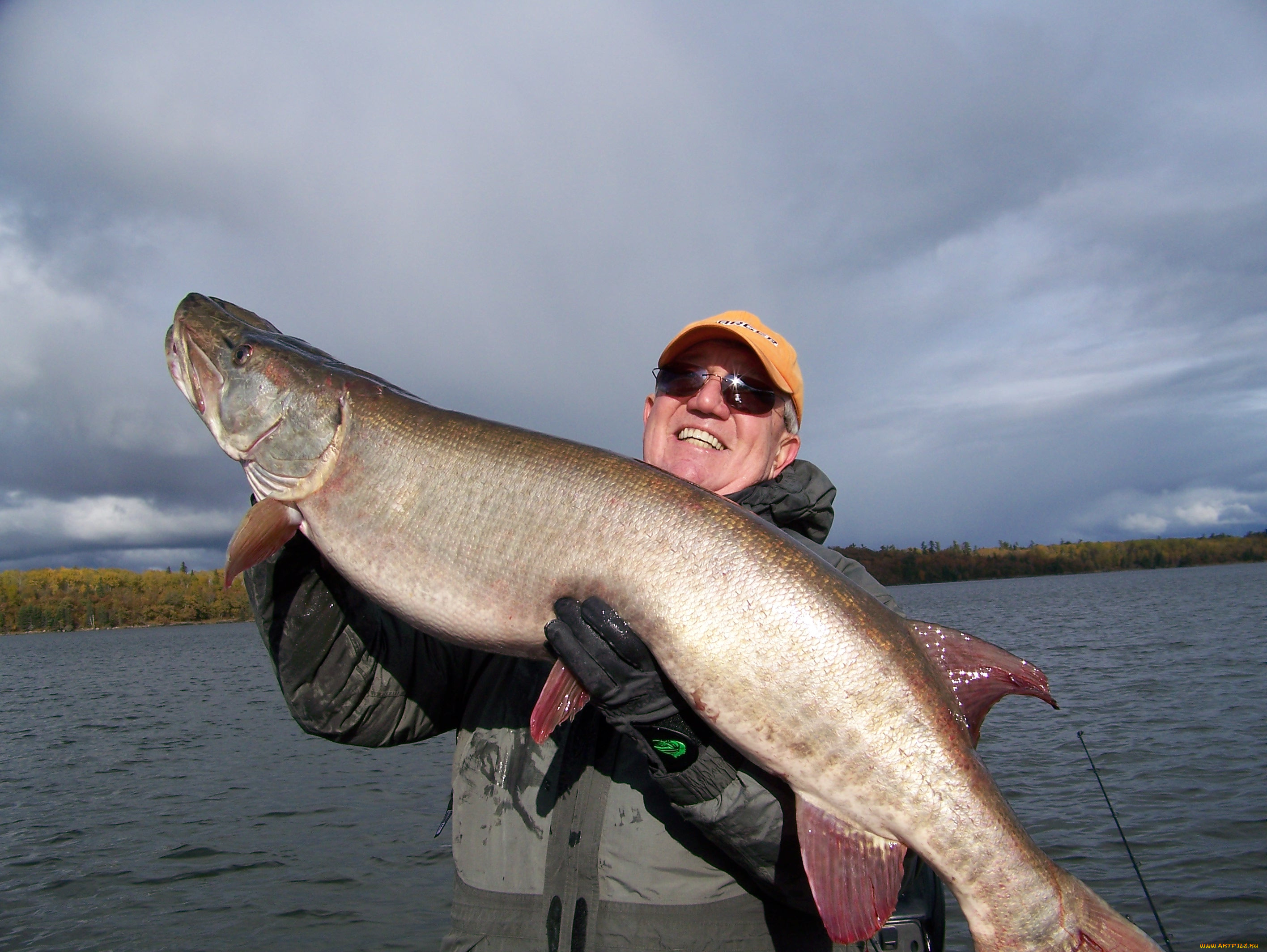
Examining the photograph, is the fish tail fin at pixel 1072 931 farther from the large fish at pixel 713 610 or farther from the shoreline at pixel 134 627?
the shoreline at pixel 134 627

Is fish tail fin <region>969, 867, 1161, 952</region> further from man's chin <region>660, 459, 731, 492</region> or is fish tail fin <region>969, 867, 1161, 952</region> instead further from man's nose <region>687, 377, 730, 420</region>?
man's nose <region>687, 377, 730, 420</region>

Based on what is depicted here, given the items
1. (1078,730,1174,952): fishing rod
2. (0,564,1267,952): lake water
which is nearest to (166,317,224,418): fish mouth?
(1078,730,1174,952): fishing rod

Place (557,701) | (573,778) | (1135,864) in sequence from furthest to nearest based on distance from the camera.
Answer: (1135,864) → (573,778) → (557,701)

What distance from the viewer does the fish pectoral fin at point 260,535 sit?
7.91ft

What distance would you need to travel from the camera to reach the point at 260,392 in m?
2.72

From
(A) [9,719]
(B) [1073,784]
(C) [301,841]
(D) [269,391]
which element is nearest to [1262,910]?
(B) [1073,784]

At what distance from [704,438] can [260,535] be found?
179 cm

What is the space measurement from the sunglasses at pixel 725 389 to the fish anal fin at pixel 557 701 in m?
1.53

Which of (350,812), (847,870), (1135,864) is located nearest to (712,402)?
(847,870)

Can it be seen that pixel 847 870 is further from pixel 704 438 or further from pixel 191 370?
pixel 191 370

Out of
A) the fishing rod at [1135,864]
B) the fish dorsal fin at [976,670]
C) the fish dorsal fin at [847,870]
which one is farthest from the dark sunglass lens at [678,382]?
the fishing rod at [1135,864]

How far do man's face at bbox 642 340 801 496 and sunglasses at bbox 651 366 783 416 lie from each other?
0.05 feet

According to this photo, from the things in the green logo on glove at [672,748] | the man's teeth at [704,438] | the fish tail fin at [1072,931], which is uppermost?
the man's teeth at [704,438]

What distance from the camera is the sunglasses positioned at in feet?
11.0
